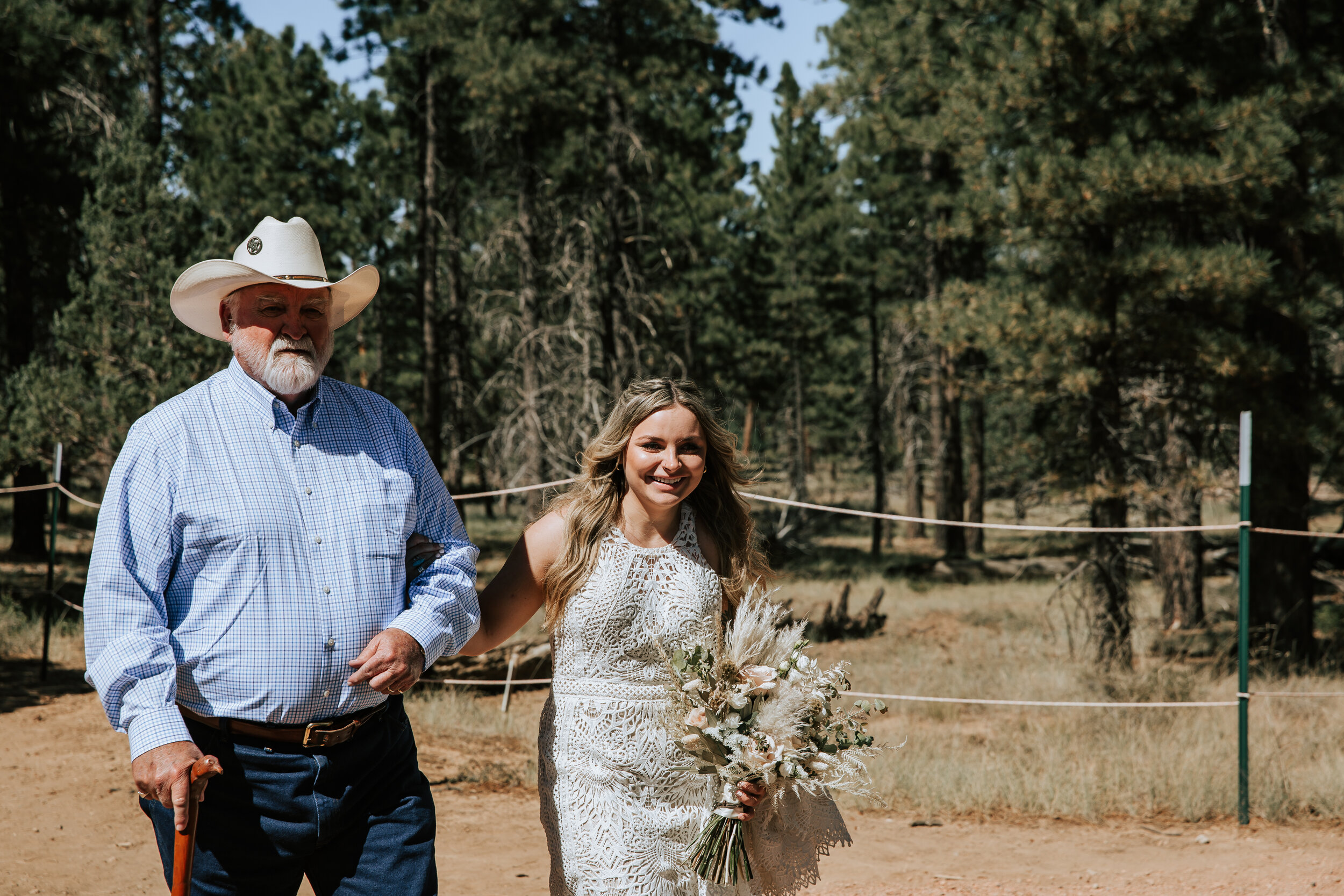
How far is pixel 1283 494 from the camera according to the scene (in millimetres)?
9734

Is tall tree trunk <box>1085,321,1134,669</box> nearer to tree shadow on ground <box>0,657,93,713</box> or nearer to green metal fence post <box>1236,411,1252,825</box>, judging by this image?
green metal fence post <box>1236,411,1252,825</box>

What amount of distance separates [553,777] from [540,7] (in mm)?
11994

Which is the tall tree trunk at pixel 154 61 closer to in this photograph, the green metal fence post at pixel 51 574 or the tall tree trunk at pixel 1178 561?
the green metal fence post at pixel 51 574

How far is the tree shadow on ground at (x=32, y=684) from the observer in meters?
8.39

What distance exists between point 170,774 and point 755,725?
Result: 136 cm

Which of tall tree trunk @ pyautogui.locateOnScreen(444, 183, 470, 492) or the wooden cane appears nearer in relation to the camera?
the wooden cane

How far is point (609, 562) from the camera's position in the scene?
307 cm

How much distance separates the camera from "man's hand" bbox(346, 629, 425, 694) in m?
2.46

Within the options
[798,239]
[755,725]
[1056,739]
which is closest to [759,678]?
[755,725]

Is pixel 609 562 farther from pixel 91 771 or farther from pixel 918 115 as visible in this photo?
pixel 918 115

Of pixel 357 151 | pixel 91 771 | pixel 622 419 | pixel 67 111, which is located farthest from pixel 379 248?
pixel 622 419

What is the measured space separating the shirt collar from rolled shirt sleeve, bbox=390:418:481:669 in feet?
0.86

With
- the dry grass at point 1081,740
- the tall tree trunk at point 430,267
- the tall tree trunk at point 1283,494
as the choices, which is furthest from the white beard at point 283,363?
the tall tree trunk at point 430,267

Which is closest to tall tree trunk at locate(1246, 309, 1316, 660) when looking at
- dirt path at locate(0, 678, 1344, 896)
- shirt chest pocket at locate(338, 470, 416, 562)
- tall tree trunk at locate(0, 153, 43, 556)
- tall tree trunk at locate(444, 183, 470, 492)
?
dirt path at locate(0, 678, 1344, 896)
